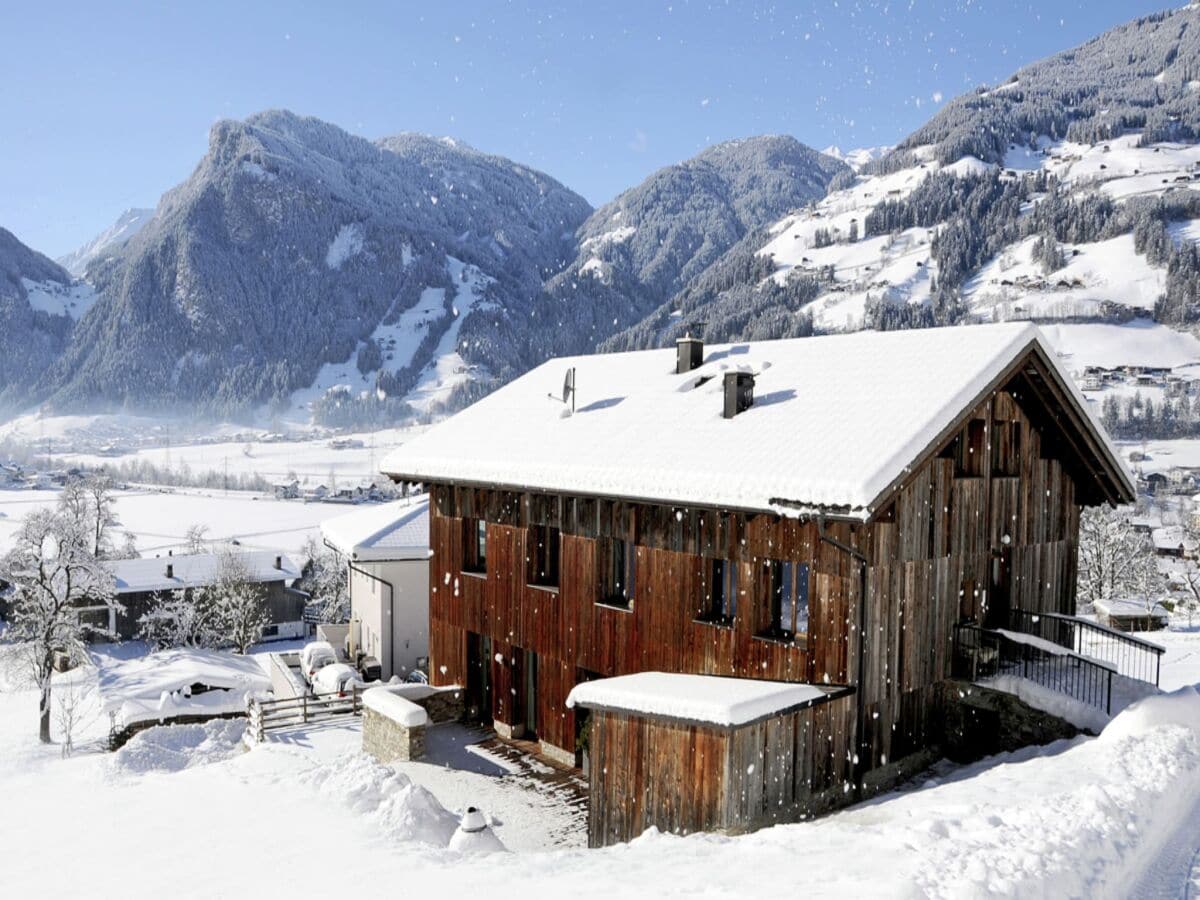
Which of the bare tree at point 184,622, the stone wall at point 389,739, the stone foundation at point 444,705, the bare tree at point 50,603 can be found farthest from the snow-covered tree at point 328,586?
the stone wall at point 389,739

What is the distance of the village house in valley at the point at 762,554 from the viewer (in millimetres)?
11625

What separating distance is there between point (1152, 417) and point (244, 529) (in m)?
154

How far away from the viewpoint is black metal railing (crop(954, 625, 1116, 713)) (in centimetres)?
1372

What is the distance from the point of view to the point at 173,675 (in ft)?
141

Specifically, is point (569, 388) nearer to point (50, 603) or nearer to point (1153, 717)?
point (1153, 717)

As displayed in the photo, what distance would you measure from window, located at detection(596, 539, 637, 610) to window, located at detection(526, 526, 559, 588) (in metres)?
1.72

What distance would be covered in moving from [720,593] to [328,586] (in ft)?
184

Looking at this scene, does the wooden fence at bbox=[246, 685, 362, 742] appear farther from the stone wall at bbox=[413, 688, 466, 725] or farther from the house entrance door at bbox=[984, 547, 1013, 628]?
the house entrance door at bbox=[984, 547, 1013, 628]

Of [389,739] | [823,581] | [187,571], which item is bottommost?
[187,571]

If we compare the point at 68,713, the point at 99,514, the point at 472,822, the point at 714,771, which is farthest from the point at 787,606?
the point at 99,514

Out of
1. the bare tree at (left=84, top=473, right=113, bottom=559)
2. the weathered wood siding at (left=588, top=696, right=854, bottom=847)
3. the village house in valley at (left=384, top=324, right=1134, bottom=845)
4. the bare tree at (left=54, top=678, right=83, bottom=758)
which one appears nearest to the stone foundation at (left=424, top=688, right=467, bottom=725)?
the village house in valley at (left=384, top=324, right=1134, bottom=845)

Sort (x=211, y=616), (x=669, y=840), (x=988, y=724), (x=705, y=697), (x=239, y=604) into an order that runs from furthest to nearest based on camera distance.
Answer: (x=211, y=616), (x=239, y=604), (x=988, y=724), (x=705, y=697), (x=669, y=840)

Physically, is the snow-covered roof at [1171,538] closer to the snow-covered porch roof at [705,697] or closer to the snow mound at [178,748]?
the snow mound at [178,748]

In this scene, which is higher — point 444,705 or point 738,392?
point 738,392
